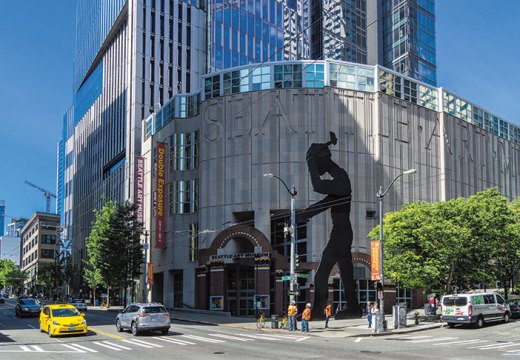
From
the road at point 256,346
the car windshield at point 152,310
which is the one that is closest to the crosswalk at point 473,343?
the road at point 256,346

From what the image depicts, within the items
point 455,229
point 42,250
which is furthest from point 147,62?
point 42,250

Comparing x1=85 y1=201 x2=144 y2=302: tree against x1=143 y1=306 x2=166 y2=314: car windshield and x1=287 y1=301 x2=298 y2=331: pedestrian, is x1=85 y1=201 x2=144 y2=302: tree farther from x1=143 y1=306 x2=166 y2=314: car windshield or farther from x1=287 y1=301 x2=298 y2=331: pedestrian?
x1=143 y1=306 x2=166 y2=314: car windshield

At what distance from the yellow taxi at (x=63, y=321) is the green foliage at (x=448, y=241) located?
75.2ft

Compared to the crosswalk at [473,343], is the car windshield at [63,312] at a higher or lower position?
higher

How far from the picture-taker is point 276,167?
189 feet

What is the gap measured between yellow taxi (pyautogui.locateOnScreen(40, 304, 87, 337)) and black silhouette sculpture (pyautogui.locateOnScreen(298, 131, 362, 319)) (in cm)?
2250

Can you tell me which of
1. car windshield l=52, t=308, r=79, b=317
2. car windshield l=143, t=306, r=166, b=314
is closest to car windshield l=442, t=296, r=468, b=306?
car windshield l=143, t=306, r=166, b=314

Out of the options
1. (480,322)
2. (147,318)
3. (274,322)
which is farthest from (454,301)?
(147,318)

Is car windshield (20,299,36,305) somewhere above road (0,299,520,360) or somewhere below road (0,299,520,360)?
below

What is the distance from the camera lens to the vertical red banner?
67.4 metres

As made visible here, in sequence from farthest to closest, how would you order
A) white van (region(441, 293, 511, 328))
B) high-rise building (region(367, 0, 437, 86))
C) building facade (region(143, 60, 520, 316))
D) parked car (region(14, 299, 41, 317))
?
high-rise building (region(367, 0, 437, 86)), building facade (region(143, 60, 520, 316)), parked car (region(14, 299, 41, 317)), white van (region(441, 293, 511, 328))

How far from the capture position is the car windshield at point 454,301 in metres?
35.3

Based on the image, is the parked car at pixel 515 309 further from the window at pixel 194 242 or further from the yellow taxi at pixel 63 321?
the window at pixel 194 242

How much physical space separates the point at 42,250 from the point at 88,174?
5524 centimetres
